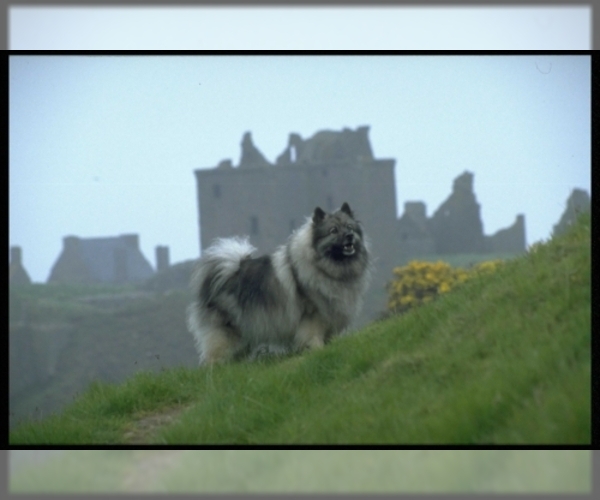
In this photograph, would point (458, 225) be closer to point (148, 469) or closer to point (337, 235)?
point (337, 235)

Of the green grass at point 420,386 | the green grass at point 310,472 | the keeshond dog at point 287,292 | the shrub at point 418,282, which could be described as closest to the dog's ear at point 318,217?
the keeshond dog at point 287,292

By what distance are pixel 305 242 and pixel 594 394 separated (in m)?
5.19

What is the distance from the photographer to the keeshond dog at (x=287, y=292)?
10102 mm

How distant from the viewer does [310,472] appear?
6199mm

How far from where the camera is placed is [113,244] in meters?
45.0

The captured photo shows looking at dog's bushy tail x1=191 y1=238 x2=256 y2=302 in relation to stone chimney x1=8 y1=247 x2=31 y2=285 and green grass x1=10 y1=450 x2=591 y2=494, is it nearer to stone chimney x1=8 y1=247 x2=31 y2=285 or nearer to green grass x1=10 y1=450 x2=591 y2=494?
green grass x1=10 y1=450 x2=591 y2=494

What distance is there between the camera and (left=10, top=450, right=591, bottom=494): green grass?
227 inches

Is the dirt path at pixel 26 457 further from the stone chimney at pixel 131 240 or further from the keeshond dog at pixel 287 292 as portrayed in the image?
the stone chimney at pixel 131 240

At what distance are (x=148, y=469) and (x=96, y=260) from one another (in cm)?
4252

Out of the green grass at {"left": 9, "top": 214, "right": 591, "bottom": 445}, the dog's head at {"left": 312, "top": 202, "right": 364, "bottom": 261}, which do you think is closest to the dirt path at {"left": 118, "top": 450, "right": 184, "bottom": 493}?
the green grass at {"left": 9, "top": 214, "right": 591, "bottom": 445}

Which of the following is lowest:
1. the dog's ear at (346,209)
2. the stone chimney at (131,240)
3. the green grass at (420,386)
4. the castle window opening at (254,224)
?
the green grass at (420,386)

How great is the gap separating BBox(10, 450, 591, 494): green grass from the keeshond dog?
11.5ft

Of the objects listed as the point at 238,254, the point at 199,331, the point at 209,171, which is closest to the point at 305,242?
the point at 238,254

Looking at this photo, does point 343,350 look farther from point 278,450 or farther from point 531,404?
point 531,404
